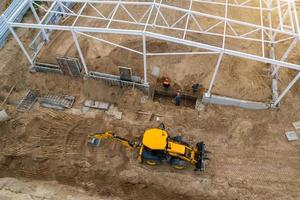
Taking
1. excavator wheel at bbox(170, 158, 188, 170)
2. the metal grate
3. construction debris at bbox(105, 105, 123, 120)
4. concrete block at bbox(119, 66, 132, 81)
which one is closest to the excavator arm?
construction debris at bbox(105, 105, 123, 120)

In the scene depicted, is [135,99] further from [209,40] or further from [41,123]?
[209,40]

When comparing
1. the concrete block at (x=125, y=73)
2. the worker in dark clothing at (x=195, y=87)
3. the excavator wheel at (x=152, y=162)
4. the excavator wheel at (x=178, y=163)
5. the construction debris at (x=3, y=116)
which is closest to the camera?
the excavator wheel at (x=178, y=163)

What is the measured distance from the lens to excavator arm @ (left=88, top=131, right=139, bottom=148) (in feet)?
46.4

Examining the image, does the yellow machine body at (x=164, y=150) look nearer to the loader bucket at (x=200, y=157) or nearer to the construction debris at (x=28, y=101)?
the loader bucket at (x=200, y=157)

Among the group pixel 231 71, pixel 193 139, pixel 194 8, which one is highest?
pixel 194 8

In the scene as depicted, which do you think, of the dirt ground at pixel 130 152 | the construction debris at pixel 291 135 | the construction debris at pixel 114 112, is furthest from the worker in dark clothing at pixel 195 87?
the construction debris at pixel 291 135

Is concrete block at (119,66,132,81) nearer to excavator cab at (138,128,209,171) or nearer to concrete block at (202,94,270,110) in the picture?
excavator cab at (138,128,209,171)

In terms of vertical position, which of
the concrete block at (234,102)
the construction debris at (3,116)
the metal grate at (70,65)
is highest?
the metal grate at (70,65)

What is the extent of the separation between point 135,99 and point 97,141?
3.22 meters

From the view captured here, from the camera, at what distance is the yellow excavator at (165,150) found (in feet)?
42.8

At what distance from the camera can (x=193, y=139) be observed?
1523 cm

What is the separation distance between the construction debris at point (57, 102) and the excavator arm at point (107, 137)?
96.7 inches

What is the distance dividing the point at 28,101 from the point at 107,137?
16.9ft

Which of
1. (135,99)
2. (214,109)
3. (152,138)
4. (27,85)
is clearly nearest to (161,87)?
(135,99)
